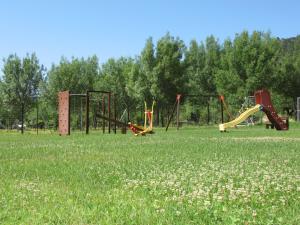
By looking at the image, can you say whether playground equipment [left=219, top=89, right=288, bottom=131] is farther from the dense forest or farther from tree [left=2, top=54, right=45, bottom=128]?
tree [left=2, top=54, right=45, bottom=128]

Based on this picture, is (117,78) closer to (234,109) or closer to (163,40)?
(163,40)

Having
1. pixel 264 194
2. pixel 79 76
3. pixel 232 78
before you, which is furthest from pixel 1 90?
pixel 264 194

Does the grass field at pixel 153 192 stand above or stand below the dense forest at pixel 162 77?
below

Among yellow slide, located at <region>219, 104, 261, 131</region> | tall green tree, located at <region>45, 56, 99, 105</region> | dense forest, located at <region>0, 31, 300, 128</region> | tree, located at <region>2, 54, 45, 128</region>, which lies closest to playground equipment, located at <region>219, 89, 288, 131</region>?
yellow slide, located at <region>219, 104, 261, 131</region>

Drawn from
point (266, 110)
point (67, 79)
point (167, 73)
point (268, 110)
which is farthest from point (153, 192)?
point (67, 79)

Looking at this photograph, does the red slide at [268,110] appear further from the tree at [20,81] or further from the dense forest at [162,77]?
the tree at [20,81]

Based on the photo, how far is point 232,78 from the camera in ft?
175

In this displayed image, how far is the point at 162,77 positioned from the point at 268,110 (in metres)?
18.9

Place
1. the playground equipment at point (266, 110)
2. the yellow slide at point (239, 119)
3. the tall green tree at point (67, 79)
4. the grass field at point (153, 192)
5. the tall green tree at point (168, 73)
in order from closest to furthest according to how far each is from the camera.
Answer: the grass field at point (153, 192) → the yellow slide at point (239, 119) → the playground equipment at point (266, 110) → the tall green tree at point (168, 73) → the tall green tree at point (67, 79)

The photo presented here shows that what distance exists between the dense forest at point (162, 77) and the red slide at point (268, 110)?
622 inches

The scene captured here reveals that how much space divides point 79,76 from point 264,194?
54019mm

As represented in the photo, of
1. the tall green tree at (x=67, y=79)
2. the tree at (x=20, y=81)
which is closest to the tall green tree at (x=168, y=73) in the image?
the tall green tree at (x=67, y=79)

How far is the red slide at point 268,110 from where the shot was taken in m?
35.0

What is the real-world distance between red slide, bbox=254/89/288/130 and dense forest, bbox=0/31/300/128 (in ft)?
51.8
